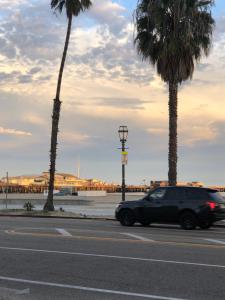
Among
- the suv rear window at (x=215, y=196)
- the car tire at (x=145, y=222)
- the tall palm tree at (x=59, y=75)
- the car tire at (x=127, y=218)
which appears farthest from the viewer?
the tall palm tree at (x=59, y=75)

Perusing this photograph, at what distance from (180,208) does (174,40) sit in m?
9.99

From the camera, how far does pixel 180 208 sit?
21172mm

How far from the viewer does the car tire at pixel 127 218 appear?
22.2 m

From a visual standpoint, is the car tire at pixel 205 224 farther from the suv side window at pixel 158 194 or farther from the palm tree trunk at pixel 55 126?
the palm tree trunk at pixel 55 126

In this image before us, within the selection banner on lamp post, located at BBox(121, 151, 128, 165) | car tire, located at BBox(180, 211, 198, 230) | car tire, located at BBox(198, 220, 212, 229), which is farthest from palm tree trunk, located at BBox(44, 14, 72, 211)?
car tire, located at BBox(198, 220, 212, 229)

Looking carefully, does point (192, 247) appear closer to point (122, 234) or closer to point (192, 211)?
point (122, 234)

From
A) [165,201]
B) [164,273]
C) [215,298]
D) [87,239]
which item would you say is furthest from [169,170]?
[215,298]

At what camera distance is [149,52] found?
92.9 feet

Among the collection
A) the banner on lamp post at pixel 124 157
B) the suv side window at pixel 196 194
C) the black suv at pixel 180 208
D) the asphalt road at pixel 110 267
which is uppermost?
the banner on lamp post at pixel 124 157

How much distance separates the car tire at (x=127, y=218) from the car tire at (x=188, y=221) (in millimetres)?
2164

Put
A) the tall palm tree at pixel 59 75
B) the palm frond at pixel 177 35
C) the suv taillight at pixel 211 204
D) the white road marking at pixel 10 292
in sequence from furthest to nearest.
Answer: the tall palm tree at pixel 59 75 → the palm frond at pixel 177 35 → the suv taillight at pixel 211 204 → the white road marking at pixel 10 292

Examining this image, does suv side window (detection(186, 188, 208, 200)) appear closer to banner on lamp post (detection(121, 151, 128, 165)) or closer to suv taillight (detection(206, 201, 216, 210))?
suv taillight (detection(206, 201, 216, 210))

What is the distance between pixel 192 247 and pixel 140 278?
4.84 metres

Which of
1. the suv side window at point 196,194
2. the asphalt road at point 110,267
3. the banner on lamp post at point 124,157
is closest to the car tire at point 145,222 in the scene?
the suv side window at point 196,194
